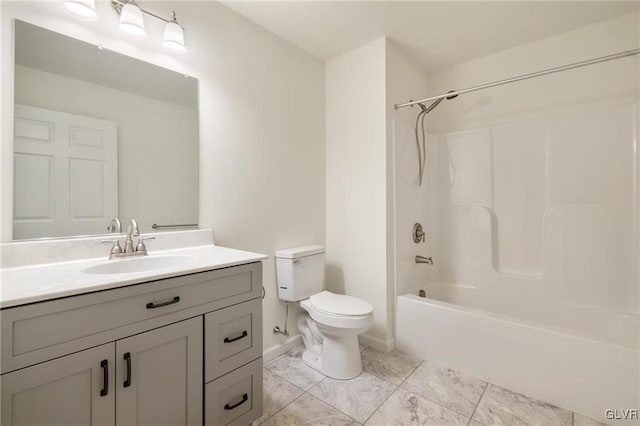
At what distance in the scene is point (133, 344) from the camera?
0.95 m

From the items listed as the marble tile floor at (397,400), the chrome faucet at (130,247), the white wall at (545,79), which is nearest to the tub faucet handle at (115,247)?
the chrome faucet at (130,247)

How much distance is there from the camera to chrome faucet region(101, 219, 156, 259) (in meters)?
1.29

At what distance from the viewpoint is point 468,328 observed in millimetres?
1810

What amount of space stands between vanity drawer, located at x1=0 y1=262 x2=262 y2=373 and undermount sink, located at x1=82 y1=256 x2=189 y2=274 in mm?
249

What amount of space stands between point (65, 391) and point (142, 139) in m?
1.10

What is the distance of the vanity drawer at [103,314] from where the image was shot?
76 cm

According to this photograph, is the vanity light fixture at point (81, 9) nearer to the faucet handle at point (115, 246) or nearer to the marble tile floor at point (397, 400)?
the faucet handle at point (115, 246)

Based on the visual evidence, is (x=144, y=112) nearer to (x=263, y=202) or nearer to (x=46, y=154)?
(x=46, y=154)

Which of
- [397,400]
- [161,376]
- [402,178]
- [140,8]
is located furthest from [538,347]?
[140,8]

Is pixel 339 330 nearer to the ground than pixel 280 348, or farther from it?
farther from it

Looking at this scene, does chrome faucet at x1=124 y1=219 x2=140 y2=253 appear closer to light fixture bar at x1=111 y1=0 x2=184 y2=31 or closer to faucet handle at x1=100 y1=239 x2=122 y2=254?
faucet handle at x1=100 y1=239 x2=122 y2=254

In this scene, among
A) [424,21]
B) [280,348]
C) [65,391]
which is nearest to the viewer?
[65,391]

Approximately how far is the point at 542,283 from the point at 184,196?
258 cm

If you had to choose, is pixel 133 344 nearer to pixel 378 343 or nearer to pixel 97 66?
pixel 97 66
